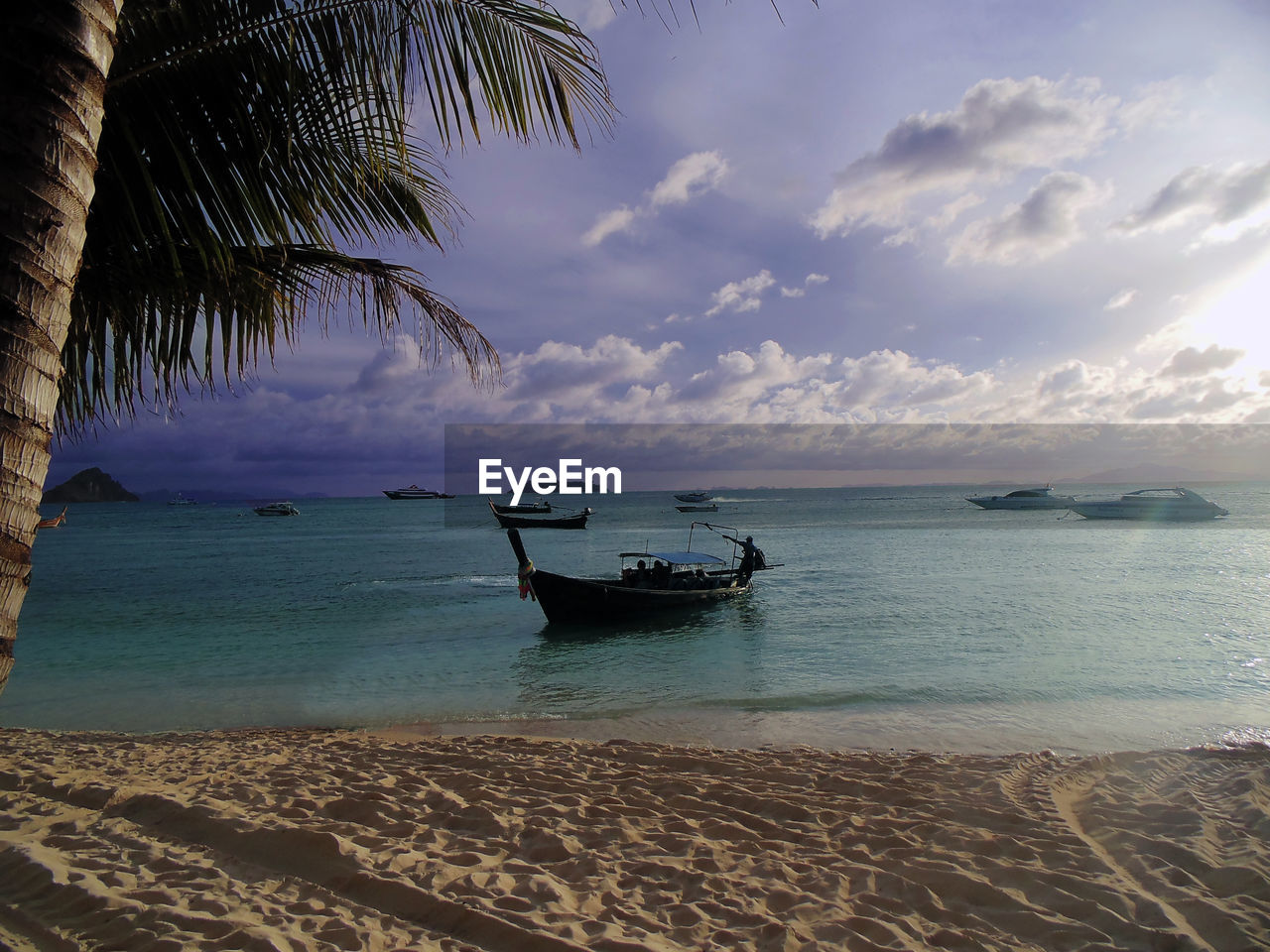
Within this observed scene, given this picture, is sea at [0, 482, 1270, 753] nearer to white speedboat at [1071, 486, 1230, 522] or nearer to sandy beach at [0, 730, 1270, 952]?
sandy beach at [0, 730, 1270, 952]

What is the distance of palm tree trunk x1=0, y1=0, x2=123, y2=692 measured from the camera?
1.55 metres

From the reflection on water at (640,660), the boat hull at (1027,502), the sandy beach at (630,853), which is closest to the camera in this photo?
the sandy beach at (630,853)

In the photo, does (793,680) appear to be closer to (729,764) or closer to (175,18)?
(729,764)

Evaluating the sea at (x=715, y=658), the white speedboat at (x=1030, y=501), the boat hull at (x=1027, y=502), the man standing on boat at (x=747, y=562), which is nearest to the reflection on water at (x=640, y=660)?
the sea at (x=715, y=658)

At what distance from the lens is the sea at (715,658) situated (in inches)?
397

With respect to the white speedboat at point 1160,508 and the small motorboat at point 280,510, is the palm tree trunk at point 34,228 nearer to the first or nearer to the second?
the white speedboat at point 1160,508

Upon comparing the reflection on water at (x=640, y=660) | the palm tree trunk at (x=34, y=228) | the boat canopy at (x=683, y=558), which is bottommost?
the reflection on water at (x=640, y=660)

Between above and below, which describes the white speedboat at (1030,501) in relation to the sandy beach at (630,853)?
above

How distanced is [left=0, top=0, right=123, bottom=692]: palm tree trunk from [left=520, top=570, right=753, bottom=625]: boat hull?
14.9 m

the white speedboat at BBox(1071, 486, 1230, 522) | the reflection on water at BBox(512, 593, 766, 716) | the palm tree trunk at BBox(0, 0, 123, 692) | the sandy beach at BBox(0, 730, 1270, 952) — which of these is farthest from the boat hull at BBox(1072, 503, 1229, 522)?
the palm tree trunk at BBox(0, 0, 123, 692)

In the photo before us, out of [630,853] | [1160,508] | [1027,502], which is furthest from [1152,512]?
[630,853]

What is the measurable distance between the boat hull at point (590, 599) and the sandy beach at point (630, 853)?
9.26 metres

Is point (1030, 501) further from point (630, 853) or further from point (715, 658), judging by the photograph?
point (630, 853)

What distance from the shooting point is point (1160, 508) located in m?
56.6
